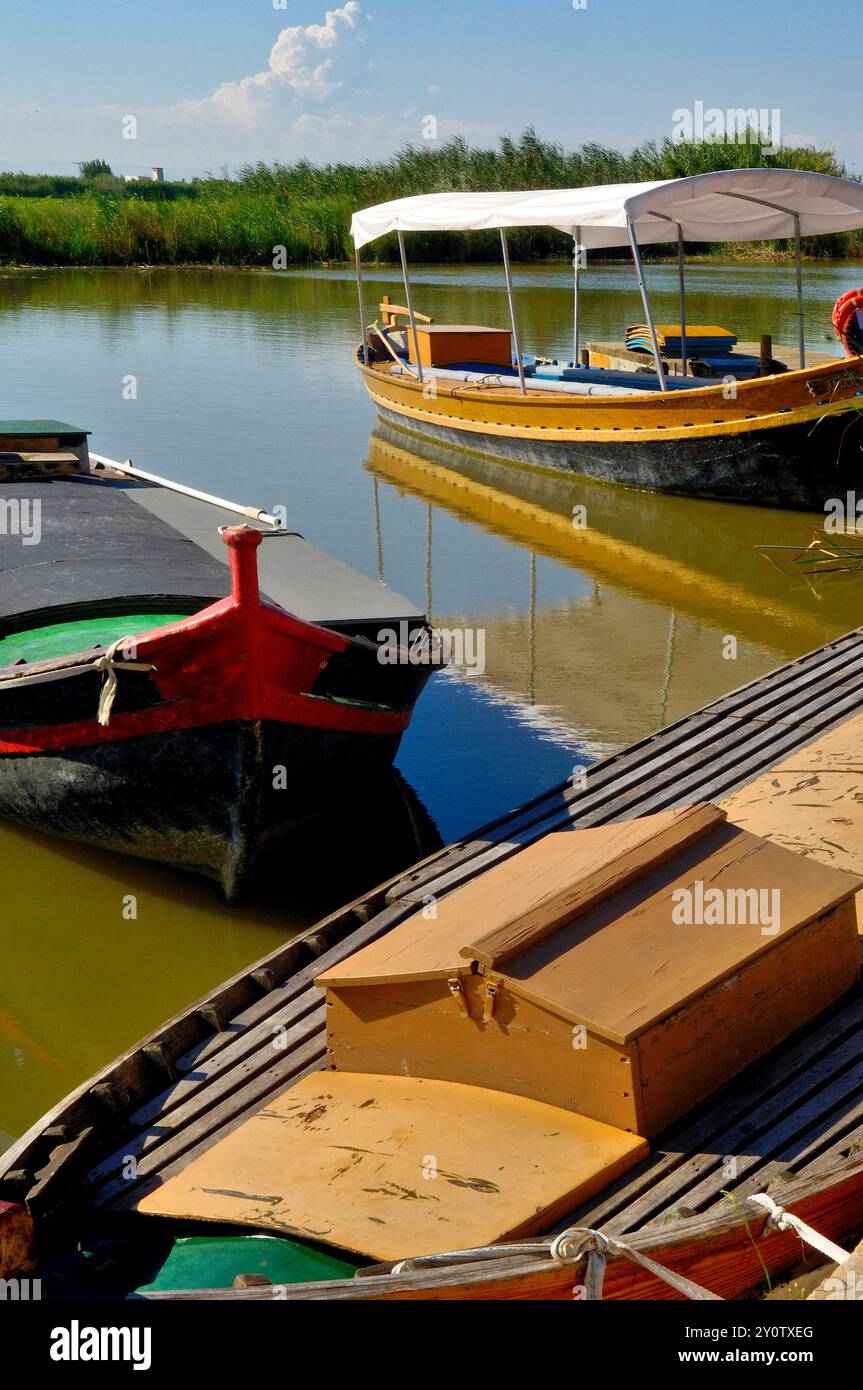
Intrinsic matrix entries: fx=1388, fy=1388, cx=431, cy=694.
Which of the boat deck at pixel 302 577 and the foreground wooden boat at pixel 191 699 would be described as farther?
the boat deck at pixel 302 577

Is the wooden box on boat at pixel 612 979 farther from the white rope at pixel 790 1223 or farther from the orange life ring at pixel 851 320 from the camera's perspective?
the orange life ring at pixel 851 320

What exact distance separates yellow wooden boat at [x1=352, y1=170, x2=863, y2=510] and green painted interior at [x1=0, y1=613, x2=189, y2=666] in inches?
309

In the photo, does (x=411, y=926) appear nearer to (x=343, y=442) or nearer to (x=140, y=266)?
(x=343, y=442)

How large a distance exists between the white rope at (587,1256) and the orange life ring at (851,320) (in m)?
12.5

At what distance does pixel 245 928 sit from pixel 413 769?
1985 mm

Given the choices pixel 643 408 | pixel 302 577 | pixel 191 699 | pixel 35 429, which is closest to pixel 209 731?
pixel 191 699

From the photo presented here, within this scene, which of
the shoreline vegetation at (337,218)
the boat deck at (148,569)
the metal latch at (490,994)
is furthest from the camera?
the shoreline vegetation at (337,218)

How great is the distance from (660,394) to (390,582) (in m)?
4.21

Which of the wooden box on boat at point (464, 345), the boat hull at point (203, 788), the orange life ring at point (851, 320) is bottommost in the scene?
the boat hull at point (203, 788)

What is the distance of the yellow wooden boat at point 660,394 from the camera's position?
46.6 feet

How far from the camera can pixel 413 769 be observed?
8422 mm

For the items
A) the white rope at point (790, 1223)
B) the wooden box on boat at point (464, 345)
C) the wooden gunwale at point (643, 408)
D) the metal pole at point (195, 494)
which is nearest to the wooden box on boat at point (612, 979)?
the white rope at point (790, 1223)

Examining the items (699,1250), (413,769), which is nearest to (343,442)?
(413,769)

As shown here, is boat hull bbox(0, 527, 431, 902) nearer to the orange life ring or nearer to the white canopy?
the orange life ring
